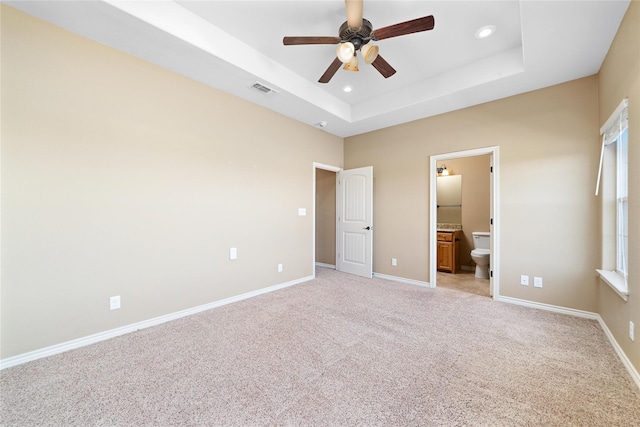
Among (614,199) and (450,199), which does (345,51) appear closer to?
(614,199)

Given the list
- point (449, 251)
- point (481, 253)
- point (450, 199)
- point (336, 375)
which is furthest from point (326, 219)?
point (336, 375)

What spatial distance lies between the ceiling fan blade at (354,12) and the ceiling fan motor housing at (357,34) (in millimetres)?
48

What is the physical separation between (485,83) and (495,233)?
1.86m

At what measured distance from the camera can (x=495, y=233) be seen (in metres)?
3.39

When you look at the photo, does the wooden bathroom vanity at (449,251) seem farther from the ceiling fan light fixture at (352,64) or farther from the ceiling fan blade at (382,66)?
the ceiling fan light fixture at (352,64)

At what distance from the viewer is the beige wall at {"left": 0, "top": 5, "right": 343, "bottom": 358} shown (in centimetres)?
200

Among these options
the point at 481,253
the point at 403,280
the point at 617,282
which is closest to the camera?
Answer: the point at 617,282

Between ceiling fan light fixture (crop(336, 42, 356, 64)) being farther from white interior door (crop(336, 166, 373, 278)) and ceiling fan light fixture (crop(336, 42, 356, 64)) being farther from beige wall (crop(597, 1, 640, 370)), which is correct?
white interior door (crop(336, 166, 373, 278))

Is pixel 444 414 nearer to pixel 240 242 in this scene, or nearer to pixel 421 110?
pixel 240 242

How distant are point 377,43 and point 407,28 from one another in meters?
0.84

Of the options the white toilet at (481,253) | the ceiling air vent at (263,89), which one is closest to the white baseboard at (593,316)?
the white toilet at (481,253)

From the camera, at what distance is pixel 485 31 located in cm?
252

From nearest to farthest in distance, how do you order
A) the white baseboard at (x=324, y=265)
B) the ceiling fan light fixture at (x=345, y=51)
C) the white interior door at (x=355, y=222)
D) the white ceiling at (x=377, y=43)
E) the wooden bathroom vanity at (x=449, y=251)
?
the white ceiling at (x=377, y=43)
the ceiling fan light fixture at (x=345, y=51)
the white interior door at (x=355, y=222)
the wooden bathroom vanity at (x=449, y=251)
the white baseboard at (x=324, y=265)

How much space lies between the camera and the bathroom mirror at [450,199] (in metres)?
5.54
